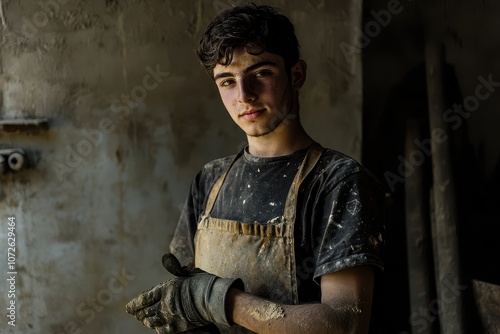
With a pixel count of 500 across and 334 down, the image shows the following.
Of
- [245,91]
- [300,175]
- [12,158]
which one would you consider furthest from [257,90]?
[12,158]

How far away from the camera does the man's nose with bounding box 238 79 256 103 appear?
1.45 metres

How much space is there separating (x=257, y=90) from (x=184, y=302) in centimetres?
62

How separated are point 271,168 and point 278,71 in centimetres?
29

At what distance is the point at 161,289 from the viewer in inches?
55.0

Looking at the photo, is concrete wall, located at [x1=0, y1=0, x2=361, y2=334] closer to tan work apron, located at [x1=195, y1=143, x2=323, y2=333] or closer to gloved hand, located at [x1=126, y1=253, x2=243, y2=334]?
tan work apron, located at [x1=195, y1=143, x2=323, y2=333]

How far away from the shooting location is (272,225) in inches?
56.1

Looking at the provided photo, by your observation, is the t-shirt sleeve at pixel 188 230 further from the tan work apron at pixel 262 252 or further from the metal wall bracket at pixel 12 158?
the metal wall bracket at pixel 12 158

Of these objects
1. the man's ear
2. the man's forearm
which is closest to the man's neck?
the man's ear

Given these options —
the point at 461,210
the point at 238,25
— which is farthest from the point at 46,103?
the point at 461,210

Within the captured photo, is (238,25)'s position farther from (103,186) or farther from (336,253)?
(103,186)

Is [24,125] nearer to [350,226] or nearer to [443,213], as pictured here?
[350,226]

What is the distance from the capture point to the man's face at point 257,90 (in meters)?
1.46

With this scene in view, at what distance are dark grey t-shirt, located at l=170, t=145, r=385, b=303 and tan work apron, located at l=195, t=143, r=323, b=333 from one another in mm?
23

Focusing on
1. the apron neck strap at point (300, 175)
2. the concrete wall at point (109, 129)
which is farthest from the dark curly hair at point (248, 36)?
the concrete wall at point (109, 129)
